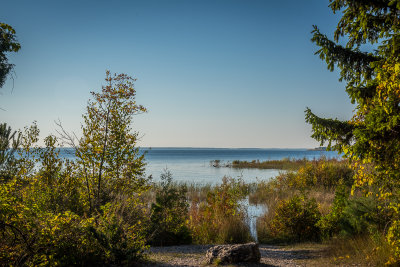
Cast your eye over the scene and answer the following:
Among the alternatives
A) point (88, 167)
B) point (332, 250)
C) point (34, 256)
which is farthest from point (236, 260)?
point (88, 167)

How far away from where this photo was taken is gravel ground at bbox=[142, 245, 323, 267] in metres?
5.50

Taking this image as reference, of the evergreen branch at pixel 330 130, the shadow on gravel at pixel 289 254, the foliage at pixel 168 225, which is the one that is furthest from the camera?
the foliage at pixel 168 225

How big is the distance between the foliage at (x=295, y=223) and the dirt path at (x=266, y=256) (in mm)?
777

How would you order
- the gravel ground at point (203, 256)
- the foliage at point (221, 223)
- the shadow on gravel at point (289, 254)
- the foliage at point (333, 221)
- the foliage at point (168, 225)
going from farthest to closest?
the foliage at point (221, 223) < the foliage at point (333, 221) < the foliage at point (168, 225) < the shadow on gravel at point (289, 254) < the gravel ground at point (203, 256)

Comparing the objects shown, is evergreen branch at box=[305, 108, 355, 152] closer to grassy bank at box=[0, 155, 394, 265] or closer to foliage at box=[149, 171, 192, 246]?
grassy bank at box=[0, 155, 394, 265]

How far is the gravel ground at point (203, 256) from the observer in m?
5.50

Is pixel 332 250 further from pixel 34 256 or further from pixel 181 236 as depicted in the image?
pixel 34 256

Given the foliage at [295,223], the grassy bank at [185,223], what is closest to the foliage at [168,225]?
the grassy bank at [185,223]

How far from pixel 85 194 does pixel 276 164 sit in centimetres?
3169

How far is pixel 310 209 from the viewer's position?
8.04 meters

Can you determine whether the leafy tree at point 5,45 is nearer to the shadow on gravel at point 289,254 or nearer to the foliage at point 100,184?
the foliage at point 100,184

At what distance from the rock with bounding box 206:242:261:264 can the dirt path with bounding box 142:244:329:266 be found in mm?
191

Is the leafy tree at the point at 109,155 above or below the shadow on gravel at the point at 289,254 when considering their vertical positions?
above

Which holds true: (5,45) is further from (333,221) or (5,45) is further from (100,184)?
(333,221)
